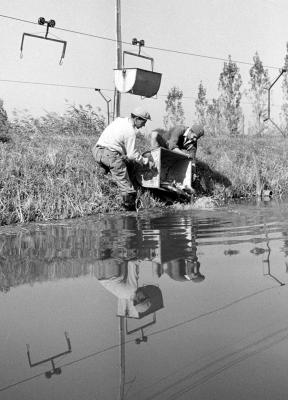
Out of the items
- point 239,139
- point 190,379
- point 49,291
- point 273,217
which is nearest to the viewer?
point 190,379

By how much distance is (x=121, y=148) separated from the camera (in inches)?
422

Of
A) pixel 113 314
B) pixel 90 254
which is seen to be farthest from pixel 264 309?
pixel 90 254

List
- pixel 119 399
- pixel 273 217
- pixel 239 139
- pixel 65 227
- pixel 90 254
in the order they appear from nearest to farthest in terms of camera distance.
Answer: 1. pixel 119 399
2. pixel 90 254
3. pixel 65 227
4. pixel 273 217
5. pixel 239 139

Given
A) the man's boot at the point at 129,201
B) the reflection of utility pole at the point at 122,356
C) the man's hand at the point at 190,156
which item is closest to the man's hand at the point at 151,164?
the man's boot at the point at 129,201

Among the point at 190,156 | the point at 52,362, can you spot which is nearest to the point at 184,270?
the point at 52,362

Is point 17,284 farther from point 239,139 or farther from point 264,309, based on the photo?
point 239,139

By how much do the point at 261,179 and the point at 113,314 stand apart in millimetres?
11799

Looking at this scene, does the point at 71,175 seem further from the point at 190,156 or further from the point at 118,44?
the point at 118,44

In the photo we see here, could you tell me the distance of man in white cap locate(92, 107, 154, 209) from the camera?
10523 millimetres

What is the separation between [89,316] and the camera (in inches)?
162

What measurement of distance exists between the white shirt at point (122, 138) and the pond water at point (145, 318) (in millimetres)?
3281

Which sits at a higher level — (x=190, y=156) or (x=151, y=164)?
(x=190, y=156)

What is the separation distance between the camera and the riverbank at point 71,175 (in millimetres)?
10109

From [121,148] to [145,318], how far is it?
696cm
